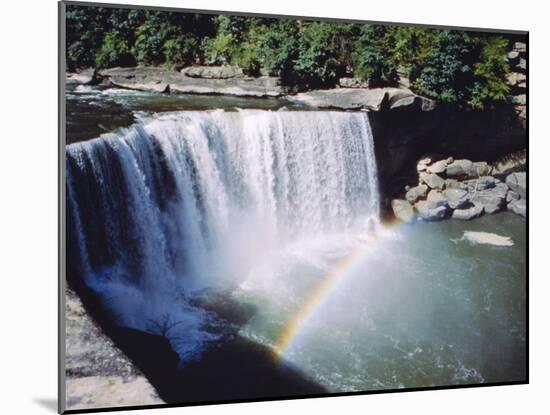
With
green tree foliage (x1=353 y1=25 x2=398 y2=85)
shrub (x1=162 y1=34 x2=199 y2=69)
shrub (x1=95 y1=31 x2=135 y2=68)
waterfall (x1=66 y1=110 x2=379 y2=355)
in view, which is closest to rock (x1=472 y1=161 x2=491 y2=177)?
waterfall (x1=66 y1=110 x2=379 y2=355)

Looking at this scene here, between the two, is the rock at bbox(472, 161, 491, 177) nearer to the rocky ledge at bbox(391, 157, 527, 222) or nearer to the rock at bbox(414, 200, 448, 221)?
the rocky ledge at bbox(391, 157, 527, 222)

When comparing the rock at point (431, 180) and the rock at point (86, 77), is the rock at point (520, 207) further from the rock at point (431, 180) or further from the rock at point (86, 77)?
the rock at point (86, 77)

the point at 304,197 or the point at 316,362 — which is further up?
the point at 304,197

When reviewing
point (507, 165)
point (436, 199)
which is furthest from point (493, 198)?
point (436, 199)

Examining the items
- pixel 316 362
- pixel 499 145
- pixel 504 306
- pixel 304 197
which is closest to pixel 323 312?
pixel 316 362

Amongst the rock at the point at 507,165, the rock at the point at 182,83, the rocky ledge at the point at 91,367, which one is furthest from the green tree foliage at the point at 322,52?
the rocky ledge at the point at 91,367

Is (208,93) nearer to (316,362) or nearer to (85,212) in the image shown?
(85,212)
